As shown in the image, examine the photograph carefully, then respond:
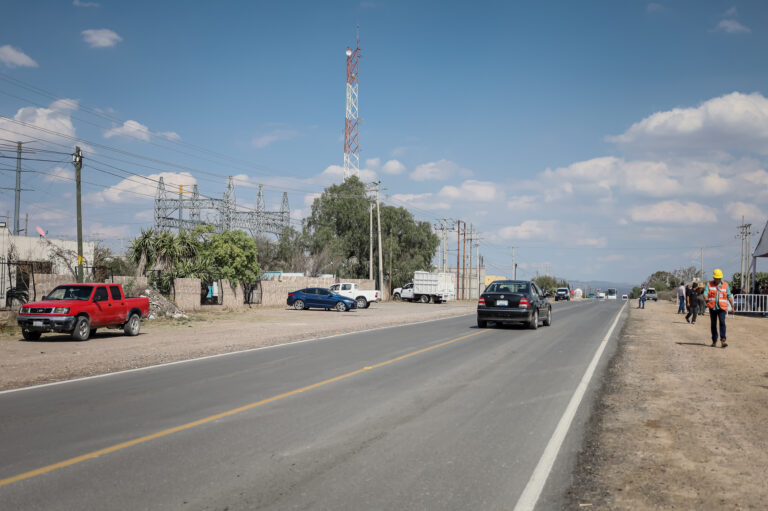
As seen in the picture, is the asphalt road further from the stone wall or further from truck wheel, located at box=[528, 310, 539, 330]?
the stone wall

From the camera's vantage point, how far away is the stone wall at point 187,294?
33.6m

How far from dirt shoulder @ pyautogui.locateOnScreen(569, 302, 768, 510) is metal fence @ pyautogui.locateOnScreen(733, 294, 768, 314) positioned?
25286 millimetres

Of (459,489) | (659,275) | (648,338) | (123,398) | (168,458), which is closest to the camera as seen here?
(459,489)

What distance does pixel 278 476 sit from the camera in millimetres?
5027

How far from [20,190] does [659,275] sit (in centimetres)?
15620

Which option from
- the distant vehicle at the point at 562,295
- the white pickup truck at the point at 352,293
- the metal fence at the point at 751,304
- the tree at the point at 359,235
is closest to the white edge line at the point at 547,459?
the metal fence at the point at 751,304

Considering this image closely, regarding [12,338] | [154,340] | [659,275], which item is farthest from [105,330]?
[659,275]

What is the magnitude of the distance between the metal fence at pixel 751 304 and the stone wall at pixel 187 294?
3241 cm

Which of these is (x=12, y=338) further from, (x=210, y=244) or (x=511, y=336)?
(x=210, y=244)

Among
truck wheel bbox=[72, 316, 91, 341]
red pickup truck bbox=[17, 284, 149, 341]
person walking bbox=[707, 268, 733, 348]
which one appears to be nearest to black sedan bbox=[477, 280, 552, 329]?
person walking bbox=[707, 268, 733, 348]

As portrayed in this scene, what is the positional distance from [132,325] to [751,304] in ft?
114

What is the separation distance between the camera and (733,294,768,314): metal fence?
34000 millimetres

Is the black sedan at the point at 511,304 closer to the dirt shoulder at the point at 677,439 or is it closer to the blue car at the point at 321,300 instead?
the dirt shoulder at the point at 677,439

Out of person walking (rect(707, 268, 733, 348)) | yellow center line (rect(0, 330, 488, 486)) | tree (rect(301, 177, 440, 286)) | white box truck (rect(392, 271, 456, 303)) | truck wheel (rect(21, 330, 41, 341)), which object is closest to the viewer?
yellow center line (rect(0, 330, 488, 486))
